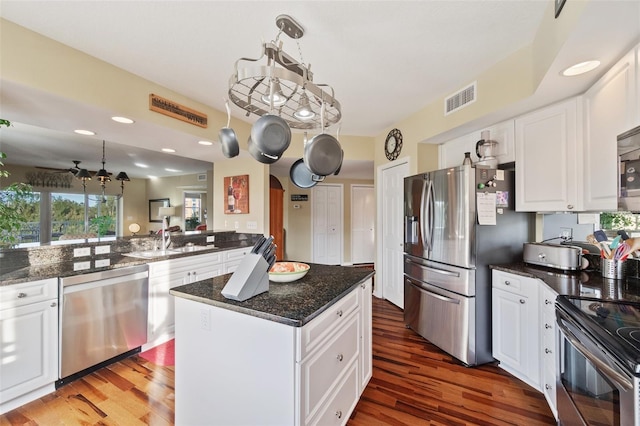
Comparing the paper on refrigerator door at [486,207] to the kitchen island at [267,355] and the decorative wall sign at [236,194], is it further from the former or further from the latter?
the decorative wall sign at [236,194]

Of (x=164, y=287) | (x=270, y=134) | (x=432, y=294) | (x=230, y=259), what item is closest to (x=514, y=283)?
(x=432, y=294)

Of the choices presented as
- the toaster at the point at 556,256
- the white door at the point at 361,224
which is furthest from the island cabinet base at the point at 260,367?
the white door at the point at 361,224

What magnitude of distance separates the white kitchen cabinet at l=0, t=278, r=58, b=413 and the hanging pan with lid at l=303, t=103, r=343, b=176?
2043mm

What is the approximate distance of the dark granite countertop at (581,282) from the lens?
1.50m

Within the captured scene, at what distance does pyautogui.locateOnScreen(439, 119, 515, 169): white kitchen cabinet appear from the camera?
92.0 inches

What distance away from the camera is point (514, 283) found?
2.02 meters

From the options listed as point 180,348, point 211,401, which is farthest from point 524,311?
point 180,348

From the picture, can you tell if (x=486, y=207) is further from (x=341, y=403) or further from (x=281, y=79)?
(x=281, y=79)


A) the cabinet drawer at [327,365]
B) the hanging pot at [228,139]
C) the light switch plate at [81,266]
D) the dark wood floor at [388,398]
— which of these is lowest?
the dark wood floor at [388,398]

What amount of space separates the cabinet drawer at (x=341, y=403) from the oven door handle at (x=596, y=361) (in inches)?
44.2

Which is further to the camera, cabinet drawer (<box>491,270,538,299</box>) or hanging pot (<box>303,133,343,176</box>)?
cabinet drawer (<box>491,270,538,299</box>)

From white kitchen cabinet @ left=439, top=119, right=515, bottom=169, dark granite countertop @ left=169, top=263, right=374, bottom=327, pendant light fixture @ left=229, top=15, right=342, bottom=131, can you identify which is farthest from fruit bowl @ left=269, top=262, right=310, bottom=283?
white kitchen cabinet @ left=439, top=119, right=515, bottom=169

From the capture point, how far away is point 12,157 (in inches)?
206

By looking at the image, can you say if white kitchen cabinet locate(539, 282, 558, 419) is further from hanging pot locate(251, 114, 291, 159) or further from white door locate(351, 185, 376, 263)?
white door locate(351, 185, 376, 263)
